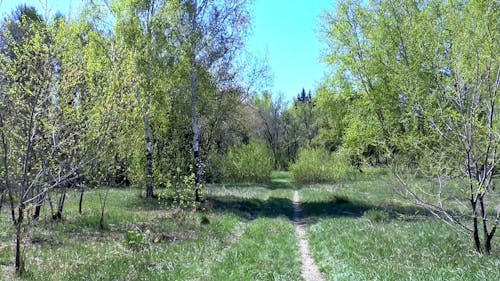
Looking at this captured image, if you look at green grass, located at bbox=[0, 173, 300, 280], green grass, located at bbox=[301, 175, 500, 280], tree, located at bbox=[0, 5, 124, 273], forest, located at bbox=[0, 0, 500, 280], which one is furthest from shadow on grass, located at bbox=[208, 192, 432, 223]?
tree, located at bbox=[0, 5, 124, 273]

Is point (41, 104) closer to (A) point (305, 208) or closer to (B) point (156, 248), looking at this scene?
(B) point (156, 248)

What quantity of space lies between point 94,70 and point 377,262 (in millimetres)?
8621

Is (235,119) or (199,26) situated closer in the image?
(199,26)

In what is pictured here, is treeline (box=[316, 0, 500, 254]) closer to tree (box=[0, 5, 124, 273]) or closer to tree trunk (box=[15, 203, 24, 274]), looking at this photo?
tree (box=[0, 5, 124, 273])

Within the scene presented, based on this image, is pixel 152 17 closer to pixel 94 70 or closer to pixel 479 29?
pixel 94 70

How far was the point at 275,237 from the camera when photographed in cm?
1345

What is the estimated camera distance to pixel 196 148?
2216 cm

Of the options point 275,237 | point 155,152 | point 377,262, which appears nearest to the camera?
point 377,262

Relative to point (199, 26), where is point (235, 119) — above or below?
below

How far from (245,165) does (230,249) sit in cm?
2748

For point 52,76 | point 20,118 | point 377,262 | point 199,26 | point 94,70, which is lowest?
point 377,262

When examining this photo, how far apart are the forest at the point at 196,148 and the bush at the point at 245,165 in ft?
30.1

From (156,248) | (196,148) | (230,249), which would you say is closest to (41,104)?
(156,248)

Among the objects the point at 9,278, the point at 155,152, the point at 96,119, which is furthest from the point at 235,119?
the point at 9,278
